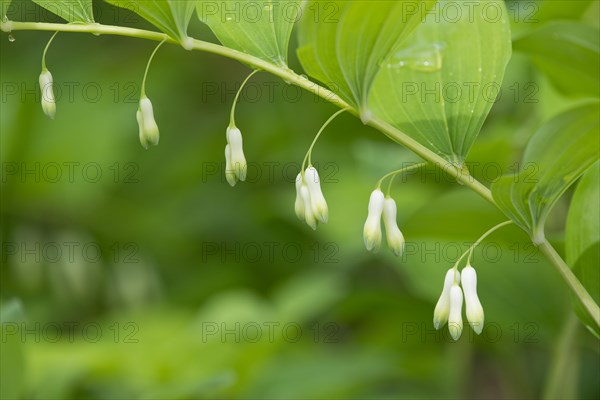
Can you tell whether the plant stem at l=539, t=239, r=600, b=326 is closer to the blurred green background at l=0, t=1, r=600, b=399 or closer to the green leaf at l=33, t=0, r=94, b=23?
the blurred green background at l=0, t=1, r=600, b=399

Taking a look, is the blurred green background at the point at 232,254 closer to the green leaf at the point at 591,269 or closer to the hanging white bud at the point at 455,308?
the green leaf at the point at 591,269

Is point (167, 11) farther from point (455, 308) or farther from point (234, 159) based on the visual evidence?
point (455, 308)

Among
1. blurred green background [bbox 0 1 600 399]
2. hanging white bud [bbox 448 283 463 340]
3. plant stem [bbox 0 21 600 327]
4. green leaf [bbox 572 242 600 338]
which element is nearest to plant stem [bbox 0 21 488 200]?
plant stem [bbox 0 21 600 327]

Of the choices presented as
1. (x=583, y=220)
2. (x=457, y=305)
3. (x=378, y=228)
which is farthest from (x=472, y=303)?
(x=583, y=220)

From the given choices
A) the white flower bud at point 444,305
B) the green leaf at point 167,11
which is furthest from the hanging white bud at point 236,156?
the white flower bud at point 444,305

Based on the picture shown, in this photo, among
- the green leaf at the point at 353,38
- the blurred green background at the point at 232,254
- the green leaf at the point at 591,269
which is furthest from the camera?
the blurred green background at the point at 232,254

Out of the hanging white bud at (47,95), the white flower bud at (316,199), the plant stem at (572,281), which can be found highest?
the hanging white bud at (47,95)

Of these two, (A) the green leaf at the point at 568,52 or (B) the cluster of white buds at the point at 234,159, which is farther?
(A) the green leaf at the point at 568,52
